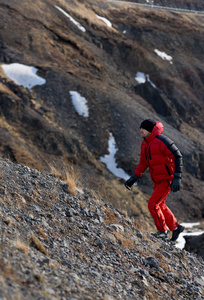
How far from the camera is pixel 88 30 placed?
4247 centimetres

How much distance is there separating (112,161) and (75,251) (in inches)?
842

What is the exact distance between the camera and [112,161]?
25984 millimetres

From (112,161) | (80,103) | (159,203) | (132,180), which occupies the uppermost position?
(159,203)

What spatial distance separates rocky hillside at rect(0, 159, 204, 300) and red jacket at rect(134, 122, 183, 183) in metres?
1.15

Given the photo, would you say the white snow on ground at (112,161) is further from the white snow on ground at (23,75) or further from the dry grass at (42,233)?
the dry grass at (42,233)

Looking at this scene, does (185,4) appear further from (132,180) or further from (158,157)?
(158,157)

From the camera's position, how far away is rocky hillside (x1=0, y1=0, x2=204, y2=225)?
23312 millimetres

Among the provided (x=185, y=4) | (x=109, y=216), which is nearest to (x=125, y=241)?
(x=109, y=216)

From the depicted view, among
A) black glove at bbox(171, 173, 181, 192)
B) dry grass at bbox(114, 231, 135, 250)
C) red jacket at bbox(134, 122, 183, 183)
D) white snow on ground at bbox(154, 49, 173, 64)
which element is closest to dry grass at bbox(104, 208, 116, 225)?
dry grass at bbox(114, 231, 135, 250)

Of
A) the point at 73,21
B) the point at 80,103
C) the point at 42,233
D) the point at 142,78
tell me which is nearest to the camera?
the point at 42,233

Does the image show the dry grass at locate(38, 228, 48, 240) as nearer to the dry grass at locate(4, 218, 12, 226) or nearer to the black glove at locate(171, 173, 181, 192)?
the dry grass at locate(4, 218, 12, 226)

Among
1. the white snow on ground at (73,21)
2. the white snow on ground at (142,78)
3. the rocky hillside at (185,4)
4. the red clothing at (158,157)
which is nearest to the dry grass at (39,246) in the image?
the red clothing at (158,157)

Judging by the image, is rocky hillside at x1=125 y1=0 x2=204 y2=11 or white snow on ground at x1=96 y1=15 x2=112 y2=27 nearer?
white snow on ground at x1=96 y1=15 x2=112 y2=27

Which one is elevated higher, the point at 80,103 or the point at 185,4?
the point at 185,4
